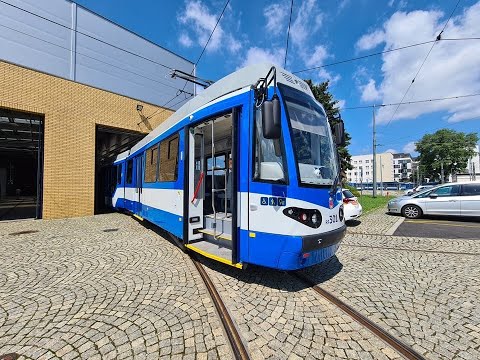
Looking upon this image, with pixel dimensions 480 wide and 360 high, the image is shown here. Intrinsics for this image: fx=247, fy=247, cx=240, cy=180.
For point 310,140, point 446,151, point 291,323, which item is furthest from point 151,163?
point 446,151

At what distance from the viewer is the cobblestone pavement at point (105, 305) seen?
2518mm

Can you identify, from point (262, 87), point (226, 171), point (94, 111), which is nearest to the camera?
point (262, 87)

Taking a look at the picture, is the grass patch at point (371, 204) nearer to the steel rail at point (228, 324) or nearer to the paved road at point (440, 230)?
the paved road at point (440, 230)

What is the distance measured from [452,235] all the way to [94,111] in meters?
16.1

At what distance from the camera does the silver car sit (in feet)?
33.8

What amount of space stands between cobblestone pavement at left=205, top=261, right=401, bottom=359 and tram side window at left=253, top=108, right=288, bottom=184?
171 cm

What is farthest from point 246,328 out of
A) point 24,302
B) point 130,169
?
point 130,169

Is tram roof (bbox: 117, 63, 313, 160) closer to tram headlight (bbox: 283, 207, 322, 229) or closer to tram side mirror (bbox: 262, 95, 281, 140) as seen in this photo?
tram side mirror (bbox: 262, 95, 281, 140)

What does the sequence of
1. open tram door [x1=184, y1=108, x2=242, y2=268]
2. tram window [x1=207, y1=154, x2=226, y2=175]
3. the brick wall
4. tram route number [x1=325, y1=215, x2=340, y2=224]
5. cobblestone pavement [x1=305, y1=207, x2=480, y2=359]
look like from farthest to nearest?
the brick wall
tram window [x1=207, y1=154, x2=226, y2=175]
open tram door [x1=184, y1=108, x2=242, y2=268]
tram route number [x1=325, y1=215, x2=340, y2=224]
cobblestone pavement [x1=305, y1=207, x2=480, y2=359]

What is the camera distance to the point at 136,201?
31.0 feet

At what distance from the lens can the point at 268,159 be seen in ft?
12.1

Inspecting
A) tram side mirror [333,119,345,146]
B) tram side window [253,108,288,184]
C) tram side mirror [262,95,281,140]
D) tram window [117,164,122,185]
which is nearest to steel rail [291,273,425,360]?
tram side window [253,108,288,184]

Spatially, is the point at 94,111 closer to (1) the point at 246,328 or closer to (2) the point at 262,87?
(2) the point at 262,87

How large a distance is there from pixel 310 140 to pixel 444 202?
34.6 ft
